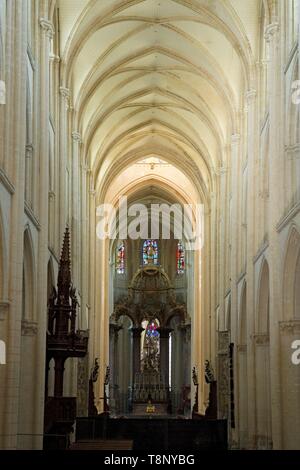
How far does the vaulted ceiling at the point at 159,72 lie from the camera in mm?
28859

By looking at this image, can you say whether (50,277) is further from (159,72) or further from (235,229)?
(159,72)

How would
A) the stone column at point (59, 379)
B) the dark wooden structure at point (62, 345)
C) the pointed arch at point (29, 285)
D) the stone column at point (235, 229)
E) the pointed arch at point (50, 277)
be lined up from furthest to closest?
the stone column at point (235, 229)
the pointed arch at point (50, 277)
the pointed arch at point (29, 285)
the dark wooden structure at point (62, 345)
the stone column at point (59, 379)

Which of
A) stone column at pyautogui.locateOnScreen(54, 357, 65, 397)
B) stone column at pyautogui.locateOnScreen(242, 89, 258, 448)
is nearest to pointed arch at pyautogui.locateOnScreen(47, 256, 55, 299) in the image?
stone column at pyautogui.locateOnScreen(54, 357, 65, 397)

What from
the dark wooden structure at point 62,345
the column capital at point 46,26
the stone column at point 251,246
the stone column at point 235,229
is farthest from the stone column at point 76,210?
the dark wooden structure at point 62,345

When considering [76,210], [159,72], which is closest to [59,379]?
[76,210]

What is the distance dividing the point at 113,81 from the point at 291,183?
17399 mm

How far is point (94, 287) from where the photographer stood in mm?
44094

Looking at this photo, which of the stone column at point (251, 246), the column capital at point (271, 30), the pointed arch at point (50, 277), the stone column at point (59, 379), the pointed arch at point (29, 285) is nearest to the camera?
the stone column at point (59, 379)

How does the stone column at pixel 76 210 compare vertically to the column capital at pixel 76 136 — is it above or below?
below

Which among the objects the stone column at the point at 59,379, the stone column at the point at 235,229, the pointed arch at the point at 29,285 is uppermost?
the stone column at the point at 235,229

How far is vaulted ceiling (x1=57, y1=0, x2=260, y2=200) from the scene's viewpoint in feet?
94.7

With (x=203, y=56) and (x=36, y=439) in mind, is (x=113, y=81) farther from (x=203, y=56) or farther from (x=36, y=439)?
(x=36, y=439)

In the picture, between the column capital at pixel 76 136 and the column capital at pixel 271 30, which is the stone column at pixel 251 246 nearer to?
the column capital at pixel 271 30

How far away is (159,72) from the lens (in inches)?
1470
